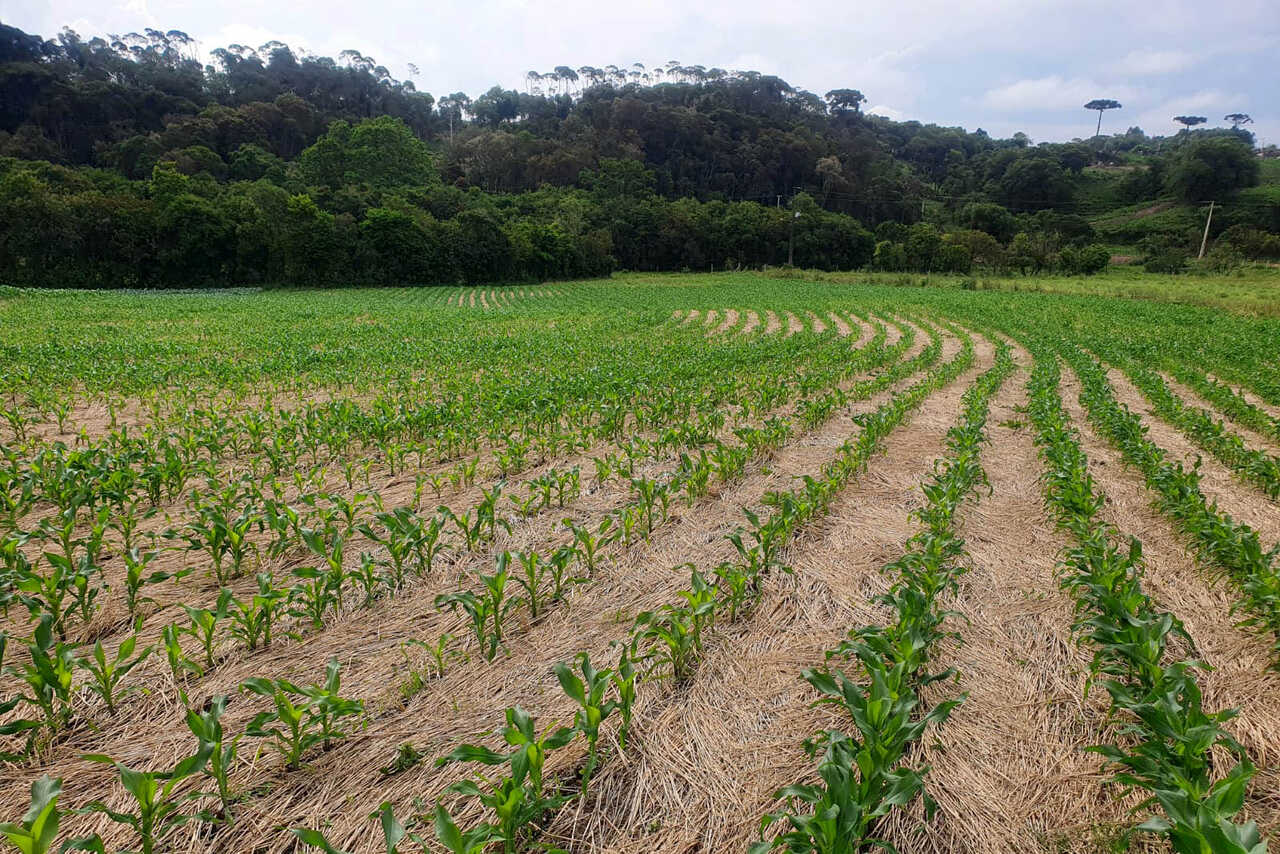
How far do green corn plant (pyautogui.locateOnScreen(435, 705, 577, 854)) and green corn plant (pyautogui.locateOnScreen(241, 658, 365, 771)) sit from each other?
0.73m

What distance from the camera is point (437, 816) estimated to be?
1819 millimetres

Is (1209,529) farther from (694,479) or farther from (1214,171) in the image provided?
(1214,171)

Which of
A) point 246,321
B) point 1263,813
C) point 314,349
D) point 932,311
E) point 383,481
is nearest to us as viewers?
point 1263,813

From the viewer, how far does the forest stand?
45.2 m

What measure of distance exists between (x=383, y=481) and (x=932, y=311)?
2781 centimetres

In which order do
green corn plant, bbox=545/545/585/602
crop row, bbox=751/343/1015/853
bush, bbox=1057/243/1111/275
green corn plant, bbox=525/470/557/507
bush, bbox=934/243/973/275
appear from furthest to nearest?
bush, bbox=934/243/973/275 < bush, bbox=1057/243/1111/275 < green corn plant, bbox=525/470/557/507 < green corn plant, bbox=545/545/585/602 < crop row, bbox=751/343/1015/853

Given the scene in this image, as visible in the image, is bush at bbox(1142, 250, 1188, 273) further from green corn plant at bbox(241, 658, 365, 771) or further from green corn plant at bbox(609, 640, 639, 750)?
green corn plant at bbox(241, 658, 365, 771)

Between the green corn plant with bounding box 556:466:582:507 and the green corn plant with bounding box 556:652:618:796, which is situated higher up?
the green corn plant with bounding box 556:652:618:796

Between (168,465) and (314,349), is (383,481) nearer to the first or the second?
(168,465)

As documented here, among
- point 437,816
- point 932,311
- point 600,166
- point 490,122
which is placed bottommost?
point 932,311

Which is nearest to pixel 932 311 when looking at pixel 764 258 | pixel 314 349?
pixel 314 349

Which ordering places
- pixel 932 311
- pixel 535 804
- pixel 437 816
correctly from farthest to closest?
pixel 932 311, pixel 535 804, pixel 437 816

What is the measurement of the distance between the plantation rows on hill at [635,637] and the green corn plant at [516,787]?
0.05 ft

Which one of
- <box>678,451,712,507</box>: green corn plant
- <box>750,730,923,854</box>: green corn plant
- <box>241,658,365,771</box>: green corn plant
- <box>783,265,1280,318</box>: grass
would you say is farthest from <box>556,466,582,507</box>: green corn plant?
<box>783,265,1280,318</box>: grass
